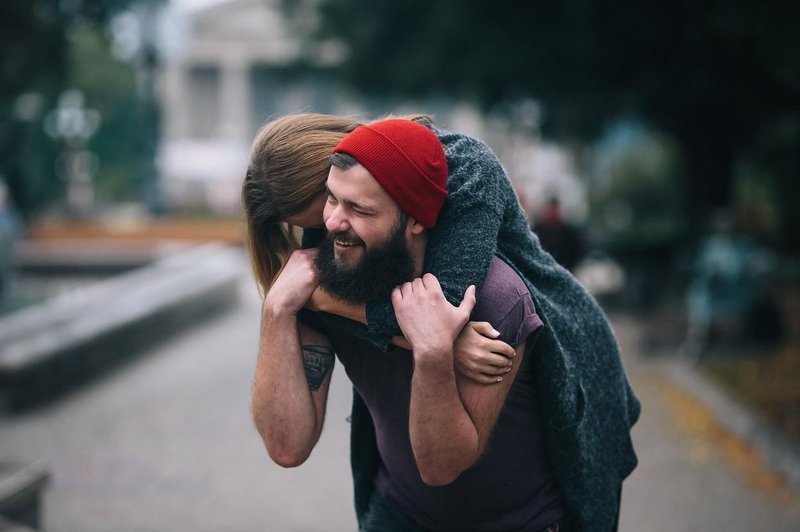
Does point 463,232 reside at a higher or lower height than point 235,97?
higher

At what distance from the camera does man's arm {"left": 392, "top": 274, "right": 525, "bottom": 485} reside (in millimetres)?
2221

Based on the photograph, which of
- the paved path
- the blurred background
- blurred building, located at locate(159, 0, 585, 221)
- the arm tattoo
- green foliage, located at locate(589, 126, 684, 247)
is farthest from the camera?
blurred building, located at locate(159, 0, 585, 221)

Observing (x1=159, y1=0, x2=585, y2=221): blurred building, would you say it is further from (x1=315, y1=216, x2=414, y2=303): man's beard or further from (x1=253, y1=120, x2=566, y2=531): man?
(x1=315, y1=216, x2=414, y2=303): man's beard

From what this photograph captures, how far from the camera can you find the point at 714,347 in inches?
461

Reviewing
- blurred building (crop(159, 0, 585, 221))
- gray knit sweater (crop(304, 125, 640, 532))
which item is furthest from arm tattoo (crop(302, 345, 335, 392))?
blurred building (crop(159, 0, 585, 221))

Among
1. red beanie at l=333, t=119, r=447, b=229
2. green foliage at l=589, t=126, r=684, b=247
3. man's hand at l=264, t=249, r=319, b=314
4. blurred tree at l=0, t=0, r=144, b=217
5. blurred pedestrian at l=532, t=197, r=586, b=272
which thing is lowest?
green foliage at l=589, t=126, r=684, b=247

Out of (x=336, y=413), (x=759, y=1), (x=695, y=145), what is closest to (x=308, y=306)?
(x=336, y=413)

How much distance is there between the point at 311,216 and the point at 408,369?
392 millimetres

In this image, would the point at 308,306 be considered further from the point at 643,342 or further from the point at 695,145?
the point at 695,145

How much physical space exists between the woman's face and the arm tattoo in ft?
0.95

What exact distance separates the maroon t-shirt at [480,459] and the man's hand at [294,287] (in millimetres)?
170

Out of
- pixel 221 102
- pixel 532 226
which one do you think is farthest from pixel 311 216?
pixel 221 102

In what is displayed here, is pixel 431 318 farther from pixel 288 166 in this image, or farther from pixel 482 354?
pixel 288 166

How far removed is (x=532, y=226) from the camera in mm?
6605
